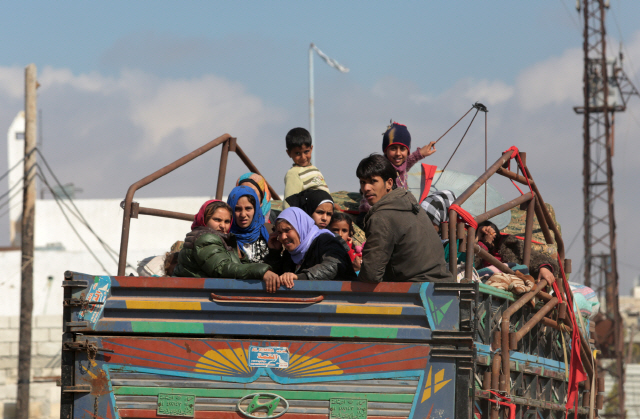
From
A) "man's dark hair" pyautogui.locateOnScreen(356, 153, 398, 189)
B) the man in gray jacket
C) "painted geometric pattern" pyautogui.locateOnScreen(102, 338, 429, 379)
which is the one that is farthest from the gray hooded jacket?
"painted geometric pattern" pyautogui.locateOnScreen(102, 338, 429, 379)

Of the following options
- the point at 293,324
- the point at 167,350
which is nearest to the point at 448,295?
the point at 293,324

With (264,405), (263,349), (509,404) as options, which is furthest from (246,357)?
(509,404)

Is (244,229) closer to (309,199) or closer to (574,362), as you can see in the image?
(309,199)

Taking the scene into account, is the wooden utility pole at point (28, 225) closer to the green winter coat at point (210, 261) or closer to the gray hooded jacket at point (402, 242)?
the green winter coat at point (210, 261)

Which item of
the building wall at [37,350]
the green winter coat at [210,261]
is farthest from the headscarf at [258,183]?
the building wall at [37,350]

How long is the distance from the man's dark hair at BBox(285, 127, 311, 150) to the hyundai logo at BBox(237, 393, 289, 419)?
10.1 ft

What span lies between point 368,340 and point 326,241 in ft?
2.68

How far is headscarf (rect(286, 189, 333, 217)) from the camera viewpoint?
6.07m

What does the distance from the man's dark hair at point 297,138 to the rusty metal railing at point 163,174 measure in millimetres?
412

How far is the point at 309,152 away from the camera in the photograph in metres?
6.70

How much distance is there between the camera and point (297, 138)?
262 inches

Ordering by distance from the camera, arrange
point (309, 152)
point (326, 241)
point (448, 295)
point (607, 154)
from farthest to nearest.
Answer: point (607, 154)
point (309, 152)
point (326, 241)
point (448, 295)

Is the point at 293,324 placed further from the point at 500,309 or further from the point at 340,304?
the point at 500,309

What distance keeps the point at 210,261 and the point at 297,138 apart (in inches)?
101
